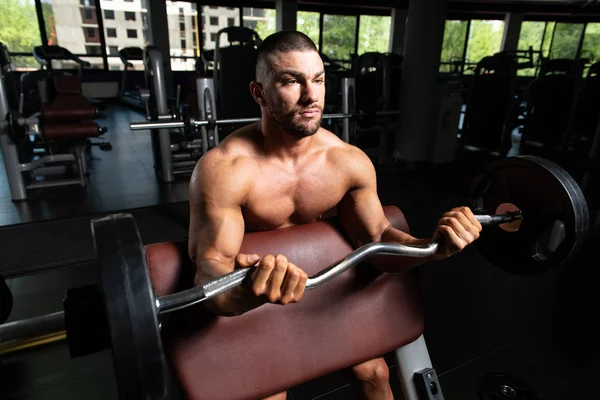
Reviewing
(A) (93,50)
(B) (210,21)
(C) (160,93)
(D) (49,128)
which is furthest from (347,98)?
(A) (93,50)

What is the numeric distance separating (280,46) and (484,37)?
480 inches

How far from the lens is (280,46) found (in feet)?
2.88

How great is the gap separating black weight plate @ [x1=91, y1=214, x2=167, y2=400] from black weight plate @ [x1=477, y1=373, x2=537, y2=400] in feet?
4.00

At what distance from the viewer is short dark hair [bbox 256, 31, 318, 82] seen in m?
0.88

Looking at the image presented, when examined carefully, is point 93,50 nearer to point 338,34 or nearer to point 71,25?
point 71,25

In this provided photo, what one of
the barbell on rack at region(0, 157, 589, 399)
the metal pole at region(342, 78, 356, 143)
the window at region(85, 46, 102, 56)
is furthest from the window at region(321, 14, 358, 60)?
the barbell on rack at region(0, 157, 589, 399)

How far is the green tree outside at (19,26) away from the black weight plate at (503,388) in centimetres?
910

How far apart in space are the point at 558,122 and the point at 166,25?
669 centimetres

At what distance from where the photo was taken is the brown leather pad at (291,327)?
84cm

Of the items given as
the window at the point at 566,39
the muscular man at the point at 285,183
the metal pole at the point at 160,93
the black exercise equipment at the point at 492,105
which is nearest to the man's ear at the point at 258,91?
the muscular man at the point at 285,183

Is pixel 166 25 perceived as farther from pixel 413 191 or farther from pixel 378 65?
pixel 413 191

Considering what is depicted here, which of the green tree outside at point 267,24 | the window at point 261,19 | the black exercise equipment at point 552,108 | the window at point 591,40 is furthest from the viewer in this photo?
the window at point 591,40

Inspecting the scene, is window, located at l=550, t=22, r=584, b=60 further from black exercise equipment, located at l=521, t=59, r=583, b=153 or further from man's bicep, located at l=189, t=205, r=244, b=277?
man's bicep, located at l=189, t=205, r=244, b=277

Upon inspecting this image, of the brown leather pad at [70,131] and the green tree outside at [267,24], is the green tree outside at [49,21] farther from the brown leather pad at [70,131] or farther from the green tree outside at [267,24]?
the brown leather pad at [70,131]
